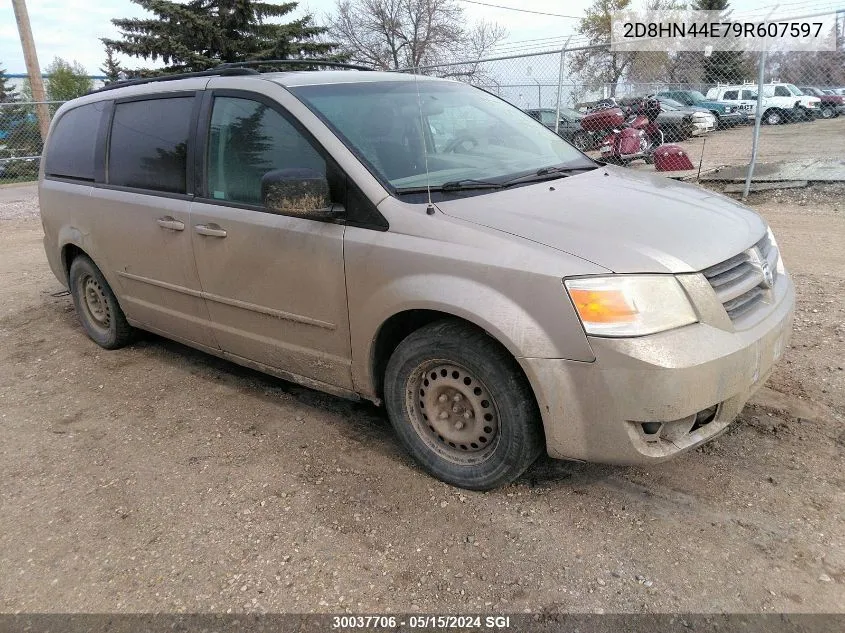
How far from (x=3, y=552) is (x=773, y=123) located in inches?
922

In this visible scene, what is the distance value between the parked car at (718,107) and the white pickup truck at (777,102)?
0.18 metres

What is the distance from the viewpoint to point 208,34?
21422 mm

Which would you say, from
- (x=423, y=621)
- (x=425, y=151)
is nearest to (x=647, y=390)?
(x=423, y=621)

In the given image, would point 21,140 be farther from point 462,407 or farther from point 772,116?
point 772,116

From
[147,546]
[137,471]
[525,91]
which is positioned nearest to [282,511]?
[147,546]

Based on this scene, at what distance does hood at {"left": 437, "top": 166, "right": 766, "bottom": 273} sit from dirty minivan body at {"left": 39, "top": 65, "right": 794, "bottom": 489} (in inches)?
0.5

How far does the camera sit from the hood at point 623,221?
2420 mm

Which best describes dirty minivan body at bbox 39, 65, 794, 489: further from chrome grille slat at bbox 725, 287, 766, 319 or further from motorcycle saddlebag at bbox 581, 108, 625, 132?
motorcycle saddlebag at bbox 581, 108, 625, 132

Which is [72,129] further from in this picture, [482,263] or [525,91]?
[525,91]

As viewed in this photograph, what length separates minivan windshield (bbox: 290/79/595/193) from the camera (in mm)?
3051

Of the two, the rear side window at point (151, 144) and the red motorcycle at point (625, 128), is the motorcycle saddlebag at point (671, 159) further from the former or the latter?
the rear side window at point (151, 144)

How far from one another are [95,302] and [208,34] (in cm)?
1958

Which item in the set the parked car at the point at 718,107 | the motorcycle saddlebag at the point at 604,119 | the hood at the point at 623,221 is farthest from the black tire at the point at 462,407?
the parked car at the point at 718,107

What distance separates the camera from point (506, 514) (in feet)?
8.89
